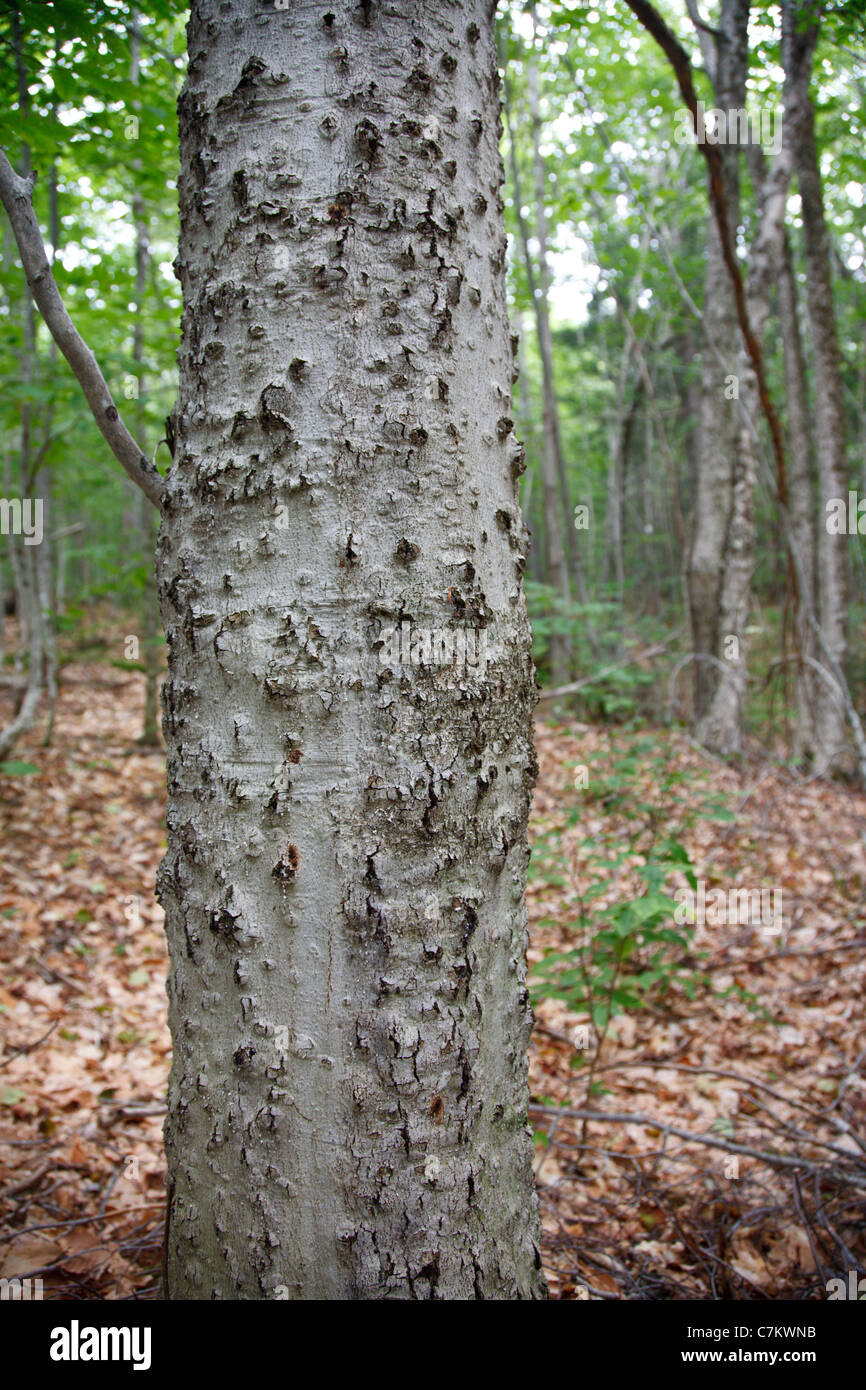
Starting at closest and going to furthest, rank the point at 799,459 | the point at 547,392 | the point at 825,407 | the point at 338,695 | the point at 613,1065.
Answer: the point at 338,695, the point at 613,1065, the point at 825,407, the point at 799,459, the point at 547,392

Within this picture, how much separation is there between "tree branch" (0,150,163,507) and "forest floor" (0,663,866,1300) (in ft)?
5.50

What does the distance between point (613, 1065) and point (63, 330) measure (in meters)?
2.85

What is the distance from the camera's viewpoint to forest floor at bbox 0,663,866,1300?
205cm

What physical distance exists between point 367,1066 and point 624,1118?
1.83m

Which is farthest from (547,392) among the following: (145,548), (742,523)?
(145,548)

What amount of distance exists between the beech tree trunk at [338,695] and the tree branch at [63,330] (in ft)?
0.54

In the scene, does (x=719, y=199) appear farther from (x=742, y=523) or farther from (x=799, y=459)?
(x=799, y=459)

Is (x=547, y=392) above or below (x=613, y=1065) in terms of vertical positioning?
above

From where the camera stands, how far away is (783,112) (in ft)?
18.9

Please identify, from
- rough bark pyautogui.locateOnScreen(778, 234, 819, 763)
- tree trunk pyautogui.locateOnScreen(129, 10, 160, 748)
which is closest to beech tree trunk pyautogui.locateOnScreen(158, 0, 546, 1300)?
tree trunk pyautogui.locateOnScreen(129, 10, 160, 748)

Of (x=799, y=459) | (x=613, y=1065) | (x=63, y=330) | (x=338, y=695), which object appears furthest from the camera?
(x=799, y=459)

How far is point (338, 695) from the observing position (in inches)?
44.9

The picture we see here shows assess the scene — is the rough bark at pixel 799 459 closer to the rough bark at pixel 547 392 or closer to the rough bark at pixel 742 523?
the rough bark at pixel 742 523

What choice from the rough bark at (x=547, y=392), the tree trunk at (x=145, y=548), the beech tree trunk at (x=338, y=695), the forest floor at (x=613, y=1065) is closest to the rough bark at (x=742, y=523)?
the forest floor at (x=613, y=1065)
